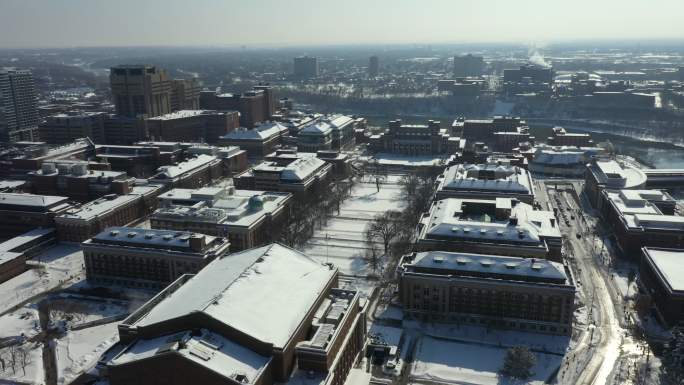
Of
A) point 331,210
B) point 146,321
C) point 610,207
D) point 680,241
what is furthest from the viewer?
point 331,210

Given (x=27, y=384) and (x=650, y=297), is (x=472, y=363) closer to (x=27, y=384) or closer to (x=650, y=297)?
(x=650, y=297)

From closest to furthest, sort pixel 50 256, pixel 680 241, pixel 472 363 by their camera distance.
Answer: pixel 472 363 < pixel 680 241 < pixel 50 256

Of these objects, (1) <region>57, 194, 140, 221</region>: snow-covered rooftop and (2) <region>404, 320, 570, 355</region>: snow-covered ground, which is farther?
(1) <region>57, 194, 140, 221</region>: snow-covered rooftop

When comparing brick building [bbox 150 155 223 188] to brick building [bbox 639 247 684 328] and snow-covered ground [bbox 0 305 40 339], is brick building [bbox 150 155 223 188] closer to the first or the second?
snow-covered ground [bbox 0 305 40 339]

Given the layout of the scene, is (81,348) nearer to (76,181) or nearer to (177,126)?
(76,181)

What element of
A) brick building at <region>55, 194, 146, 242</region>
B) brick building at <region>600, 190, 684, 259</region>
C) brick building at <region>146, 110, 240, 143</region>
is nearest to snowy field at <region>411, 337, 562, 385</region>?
brick building at <region>600, 190, 684, 259</region>

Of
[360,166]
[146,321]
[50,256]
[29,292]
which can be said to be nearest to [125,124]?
[360,166]
